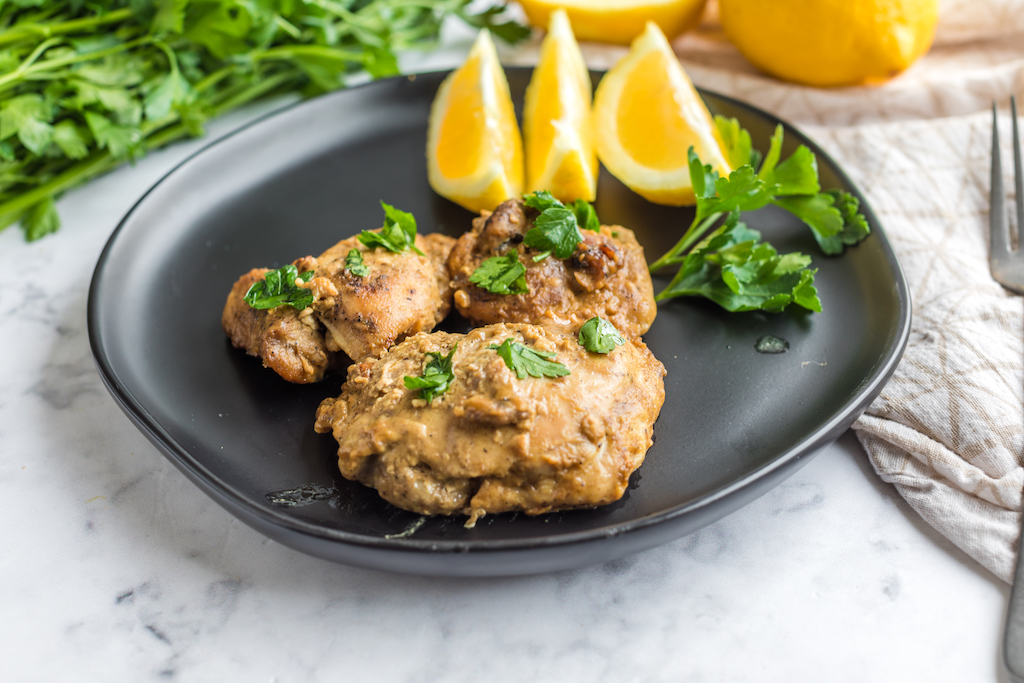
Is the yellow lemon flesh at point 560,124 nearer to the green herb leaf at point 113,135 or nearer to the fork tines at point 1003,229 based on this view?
the fork tines at point 1003,229

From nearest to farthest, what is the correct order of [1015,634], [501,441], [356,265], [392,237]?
[1015,634], [501,441], [356,265], [392,237]

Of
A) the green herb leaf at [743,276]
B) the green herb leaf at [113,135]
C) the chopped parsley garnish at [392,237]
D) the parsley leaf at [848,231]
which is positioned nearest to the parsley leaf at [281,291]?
the chopped parsley garnish at [392,237]

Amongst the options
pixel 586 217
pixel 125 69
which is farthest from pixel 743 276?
pixel 125 69

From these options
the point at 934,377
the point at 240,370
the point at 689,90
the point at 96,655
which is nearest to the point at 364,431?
the point at 240,370

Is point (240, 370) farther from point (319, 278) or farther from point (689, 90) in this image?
point (689, 90)

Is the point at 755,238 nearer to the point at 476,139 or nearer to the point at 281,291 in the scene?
the point at 476,139

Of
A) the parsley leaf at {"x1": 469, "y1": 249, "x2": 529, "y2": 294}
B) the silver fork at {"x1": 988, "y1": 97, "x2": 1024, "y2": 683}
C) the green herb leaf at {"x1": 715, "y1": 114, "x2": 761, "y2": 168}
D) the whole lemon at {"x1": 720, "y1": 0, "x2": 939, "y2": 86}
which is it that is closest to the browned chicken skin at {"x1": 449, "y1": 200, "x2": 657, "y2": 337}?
the parsley leaf at {"x1": 469, "y1": 249, "x2": 529, "y2": 294}

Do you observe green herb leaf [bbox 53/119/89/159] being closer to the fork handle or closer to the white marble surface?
the white marble surface
